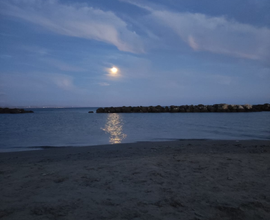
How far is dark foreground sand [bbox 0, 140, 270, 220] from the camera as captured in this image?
3.24m

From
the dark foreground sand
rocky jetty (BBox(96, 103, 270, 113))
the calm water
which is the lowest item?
the calm water

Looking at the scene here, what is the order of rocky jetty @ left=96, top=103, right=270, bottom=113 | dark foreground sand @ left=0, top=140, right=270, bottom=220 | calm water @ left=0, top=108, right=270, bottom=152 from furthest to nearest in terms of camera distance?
1. rocky jetty @ left=96, top=103, right=270, bottom=113
2. calm water @ left=0, top=108, right=270, bottom=152
3. dark foreground sand @ left=0, top=140, right=270, bottom=220

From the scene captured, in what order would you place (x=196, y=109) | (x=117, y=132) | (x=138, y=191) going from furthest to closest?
(x=196, y=109) → (x=117, y=132) → (x=138, y=191)

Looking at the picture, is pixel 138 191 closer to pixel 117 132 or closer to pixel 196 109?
pixel 117 132

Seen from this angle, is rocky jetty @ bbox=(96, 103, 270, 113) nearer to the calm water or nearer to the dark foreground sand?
the calm water

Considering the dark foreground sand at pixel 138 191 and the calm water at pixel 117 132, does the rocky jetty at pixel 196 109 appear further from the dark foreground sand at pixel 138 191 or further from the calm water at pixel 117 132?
the dark foreground sand at pixel 138 191

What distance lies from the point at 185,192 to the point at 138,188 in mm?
937

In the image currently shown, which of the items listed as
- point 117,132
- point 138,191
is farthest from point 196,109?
point 138,191

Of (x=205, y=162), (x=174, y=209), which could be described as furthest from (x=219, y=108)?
(x=174, y=209)

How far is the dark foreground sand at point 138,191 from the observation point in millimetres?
3242

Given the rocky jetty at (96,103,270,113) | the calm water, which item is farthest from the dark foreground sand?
the rocky jetty at (96,103,270,113)

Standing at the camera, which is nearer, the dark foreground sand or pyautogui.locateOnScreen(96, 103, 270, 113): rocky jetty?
the dark foreground sand

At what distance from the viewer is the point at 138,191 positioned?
4078 mm

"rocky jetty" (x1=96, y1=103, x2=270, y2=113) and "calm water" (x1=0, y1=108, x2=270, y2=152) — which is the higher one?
"rocky jetty" (x1=96, y1=103, x2=270, y2=113)
